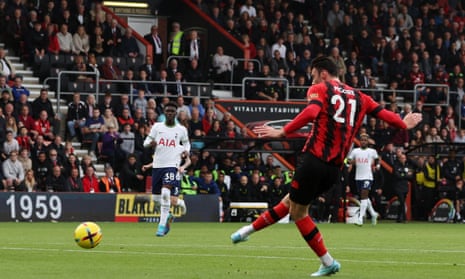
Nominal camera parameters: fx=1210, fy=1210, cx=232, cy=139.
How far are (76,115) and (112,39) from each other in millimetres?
4468

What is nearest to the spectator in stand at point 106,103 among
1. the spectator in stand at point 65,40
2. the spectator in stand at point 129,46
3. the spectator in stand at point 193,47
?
the spectator in stand at point 65,40

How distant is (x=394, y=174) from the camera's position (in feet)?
110

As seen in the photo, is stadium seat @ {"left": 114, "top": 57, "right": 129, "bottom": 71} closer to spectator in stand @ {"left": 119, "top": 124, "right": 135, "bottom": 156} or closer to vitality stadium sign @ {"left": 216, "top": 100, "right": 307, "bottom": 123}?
vitality stadium sign @ {"left": 216, "top": 100, "right": 307, "bottom": 123}

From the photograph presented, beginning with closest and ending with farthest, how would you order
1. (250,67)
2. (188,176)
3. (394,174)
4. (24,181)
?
(24,181) → (188,176) → (394,174) → (250,67)

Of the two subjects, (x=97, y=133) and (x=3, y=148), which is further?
(x=97, y=133)

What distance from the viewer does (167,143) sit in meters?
21.8

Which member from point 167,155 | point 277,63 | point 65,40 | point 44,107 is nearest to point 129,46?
point 65,40

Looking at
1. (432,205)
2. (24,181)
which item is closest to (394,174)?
(432,205)

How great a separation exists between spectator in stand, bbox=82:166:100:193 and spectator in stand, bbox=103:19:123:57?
22.9ft

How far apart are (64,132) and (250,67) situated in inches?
284

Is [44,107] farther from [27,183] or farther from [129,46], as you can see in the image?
[129,46]

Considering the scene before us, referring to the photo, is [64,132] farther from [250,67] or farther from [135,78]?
[250,67]

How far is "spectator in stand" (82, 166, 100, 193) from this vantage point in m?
30.1

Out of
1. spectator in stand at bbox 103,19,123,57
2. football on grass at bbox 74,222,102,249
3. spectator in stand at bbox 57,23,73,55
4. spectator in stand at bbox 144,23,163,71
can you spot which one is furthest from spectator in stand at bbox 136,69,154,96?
football on grass at bbox 74,222,102,249
